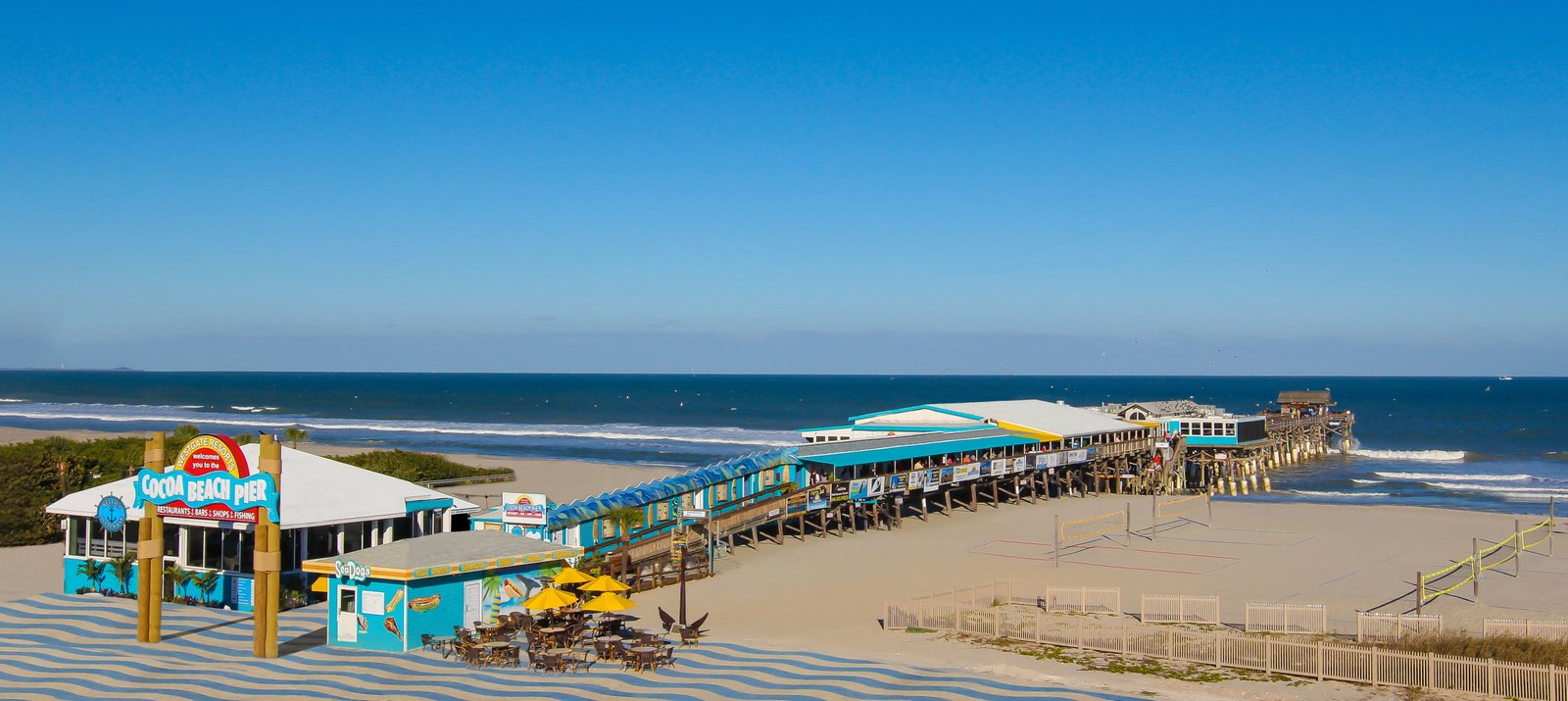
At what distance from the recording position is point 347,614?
71.2 ft

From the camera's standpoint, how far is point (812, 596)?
2933cm

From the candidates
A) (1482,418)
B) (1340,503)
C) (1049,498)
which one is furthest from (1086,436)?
(1482,418)

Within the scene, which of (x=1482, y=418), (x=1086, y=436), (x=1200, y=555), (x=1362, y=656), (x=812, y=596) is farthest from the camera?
(x=1482, y=418)

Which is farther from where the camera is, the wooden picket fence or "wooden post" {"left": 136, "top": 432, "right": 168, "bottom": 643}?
"wooden post" {"left": 136, "top": 432, "right": 168, "bottom": 643}

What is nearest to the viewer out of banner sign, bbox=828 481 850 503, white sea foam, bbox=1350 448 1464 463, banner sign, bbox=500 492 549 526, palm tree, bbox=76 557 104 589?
palm tree, bbox=76 557 104 589

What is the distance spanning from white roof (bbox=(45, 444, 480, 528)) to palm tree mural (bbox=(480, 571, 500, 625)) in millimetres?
4755

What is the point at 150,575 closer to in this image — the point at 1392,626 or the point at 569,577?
the point at 569,577

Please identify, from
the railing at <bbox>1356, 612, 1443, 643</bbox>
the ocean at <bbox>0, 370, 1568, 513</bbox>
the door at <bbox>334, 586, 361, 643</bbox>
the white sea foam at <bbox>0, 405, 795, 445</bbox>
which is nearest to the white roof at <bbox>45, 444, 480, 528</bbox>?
the door at <bbox>334, 586, 361, 643</bbox>

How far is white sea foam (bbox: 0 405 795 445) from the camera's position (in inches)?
3957

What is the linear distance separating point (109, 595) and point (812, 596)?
50.7 feet

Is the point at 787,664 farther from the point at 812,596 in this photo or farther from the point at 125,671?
the point at 125,671

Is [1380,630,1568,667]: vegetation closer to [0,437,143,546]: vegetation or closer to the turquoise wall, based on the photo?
the turquoise wall

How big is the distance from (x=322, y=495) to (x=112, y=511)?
3.97 meters

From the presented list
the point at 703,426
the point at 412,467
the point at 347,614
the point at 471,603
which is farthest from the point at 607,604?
the point at 703,426
